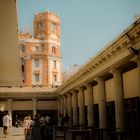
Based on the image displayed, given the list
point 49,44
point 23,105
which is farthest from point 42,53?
point 23,105

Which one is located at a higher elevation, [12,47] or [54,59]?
[54,59]

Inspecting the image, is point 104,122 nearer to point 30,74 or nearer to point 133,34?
point 133,34

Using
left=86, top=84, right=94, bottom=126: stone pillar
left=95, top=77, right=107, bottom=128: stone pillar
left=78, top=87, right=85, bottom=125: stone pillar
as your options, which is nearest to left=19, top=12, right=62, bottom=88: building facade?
left=78, top=87, right=85, bottom=125: stone pillar

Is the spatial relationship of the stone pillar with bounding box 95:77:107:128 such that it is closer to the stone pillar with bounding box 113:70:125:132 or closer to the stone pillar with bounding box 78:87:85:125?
the stone pillar with bounding box 113:70:125:132

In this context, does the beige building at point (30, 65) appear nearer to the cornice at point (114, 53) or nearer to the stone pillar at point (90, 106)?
the cornice at point (114, 53)

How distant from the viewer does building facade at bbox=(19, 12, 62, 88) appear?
64375 millimetres

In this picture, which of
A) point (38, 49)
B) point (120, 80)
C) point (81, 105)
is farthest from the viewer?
point (38, 49)

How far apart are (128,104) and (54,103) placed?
26.9m

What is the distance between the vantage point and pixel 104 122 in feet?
57.4

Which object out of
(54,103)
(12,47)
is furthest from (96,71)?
(54,103)

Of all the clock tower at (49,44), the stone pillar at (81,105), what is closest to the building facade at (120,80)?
the stone pillar at (81,105)

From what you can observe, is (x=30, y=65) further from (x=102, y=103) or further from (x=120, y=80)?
(x=120, y=80)

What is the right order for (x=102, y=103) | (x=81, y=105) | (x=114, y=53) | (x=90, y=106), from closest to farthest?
(x=114, y=53), (x=102, y=103), (x=90, y=106), (x=81, y=105)

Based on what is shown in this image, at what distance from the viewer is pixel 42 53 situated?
65375 millimetres
